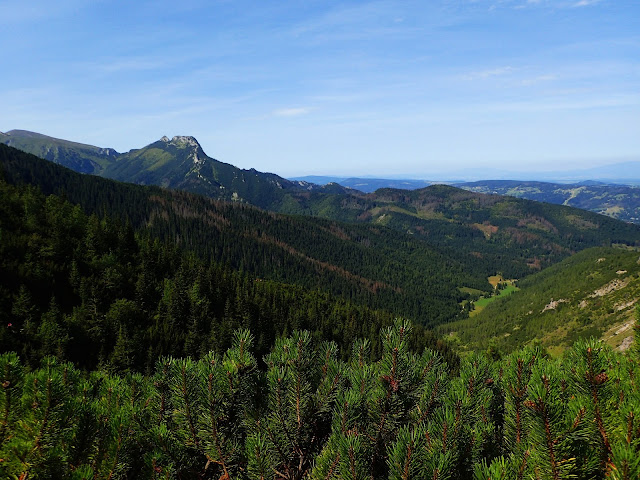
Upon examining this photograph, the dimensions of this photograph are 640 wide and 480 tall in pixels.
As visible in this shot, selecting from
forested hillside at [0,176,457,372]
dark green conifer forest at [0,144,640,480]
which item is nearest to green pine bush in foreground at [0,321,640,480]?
dark green conifer forest at [0,144,640,480]

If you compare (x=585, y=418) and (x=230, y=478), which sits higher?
(x=585, y=418)

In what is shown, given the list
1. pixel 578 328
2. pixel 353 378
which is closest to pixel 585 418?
pixel 353 378

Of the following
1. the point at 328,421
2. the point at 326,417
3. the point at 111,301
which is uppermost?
the point at 326,417

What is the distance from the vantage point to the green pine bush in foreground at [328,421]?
530 centimetres

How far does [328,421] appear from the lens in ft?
27.7

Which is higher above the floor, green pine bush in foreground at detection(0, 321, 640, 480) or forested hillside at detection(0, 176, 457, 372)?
green pine bush in foreground at detection(0, 321, 640, 480)

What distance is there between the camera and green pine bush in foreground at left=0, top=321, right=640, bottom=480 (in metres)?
5.30

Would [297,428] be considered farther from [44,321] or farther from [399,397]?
[44,321]

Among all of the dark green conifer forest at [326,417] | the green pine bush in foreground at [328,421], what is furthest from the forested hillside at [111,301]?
the green pine bush in foreground at [328,421]

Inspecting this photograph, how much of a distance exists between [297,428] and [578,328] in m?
218

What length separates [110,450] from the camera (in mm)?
6438

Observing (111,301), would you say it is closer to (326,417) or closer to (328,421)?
(328,421)

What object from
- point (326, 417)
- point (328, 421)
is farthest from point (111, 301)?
point (326, 417)

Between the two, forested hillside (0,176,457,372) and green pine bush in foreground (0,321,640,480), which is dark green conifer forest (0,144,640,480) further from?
forested hillside (0,176,457,372)
